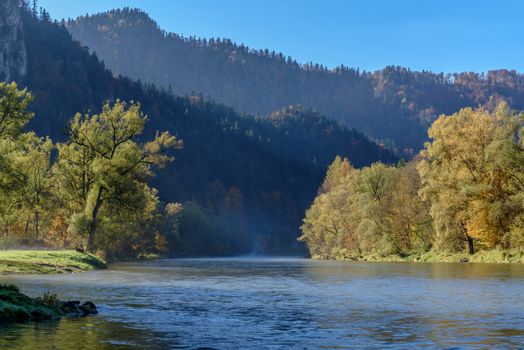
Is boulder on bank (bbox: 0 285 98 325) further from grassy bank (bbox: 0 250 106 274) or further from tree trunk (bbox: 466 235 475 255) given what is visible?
tree trunk (bbox: 466 235 475 255)

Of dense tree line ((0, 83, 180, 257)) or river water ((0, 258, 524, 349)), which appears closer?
river water ((0, 258, 524, 349))

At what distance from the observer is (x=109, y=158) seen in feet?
249

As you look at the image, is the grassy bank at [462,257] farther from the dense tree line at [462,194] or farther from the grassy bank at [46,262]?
the grassy bank at [46,262]

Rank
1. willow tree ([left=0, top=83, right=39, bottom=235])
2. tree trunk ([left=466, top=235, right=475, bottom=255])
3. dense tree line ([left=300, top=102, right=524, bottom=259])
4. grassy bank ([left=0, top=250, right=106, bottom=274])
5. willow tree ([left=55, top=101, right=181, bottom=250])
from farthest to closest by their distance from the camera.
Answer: tree trunk ([left=466, top=235, right=475, bottom=255]) → dense tree line ([left=300, top=102, right=524, bottom=259]) → willow tree ([left=55, top=101, right=181, bottom=250]) → willow tree ([left=0, top=83, right=39, bottom=235]) → grassy bank ([left=0, top=250, right=106, bottom=274])

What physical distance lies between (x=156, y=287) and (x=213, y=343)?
72.9 feet

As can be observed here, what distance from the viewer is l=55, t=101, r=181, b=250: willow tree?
7438cm

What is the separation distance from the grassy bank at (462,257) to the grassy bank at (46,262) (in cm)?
4909

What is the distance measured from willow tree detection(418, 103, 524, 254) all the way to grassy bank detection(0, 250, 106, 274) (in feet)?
155

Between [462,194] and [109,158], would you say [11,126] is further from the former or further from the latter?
[462,194]

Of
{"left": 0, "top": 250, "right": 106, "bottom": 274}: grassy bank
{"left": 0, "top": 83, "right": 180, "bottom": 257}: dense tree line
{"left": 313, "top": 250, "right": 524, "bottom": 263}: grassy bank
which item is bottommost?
{"left": 0, "top": 250, "right": 106, "bottom": 274}: grassy bank

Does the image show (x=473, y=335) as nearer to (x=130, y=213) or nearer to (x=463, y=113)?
(x=130, y=213)

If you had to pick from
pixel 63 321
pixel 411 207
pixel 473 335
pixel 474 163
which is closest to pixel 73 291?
pixel 63 321

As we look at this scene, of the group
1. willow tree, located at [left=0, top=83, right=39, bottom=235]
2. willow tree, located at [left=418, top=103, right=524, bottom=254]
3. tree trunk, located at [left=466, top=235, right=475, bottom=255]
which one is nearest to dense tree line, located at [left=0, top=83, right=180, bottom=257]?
willow tree, located at [left=0, top=83, right=39, bottom=235]

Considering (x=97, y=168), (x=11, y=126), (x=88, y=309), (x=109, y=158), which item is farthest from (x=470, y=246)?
(x=88, y=309)
